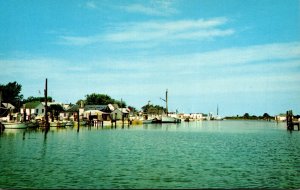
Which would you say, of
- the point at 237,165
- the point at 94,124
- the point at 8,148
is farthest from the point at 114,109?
the point at 237,165

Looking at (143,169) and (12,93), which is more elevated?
(12,93)

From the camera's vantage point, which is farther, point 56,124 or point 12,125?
point 56,124

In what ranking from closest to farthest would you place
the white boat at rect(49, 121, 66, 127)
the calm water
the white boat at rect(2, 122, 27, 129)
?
the calm water → the white boat at rect(2, 122, 27, 129) → the white boat at rect(49, 121, 66, 127)

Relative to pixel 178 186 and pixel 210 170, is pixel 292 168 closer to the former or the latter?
pixel 210 170

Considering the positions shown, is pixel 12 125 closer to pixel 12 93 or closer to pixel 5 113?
pixel 5 113

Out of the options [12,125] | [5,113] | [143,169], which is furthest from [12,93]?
[143,169]

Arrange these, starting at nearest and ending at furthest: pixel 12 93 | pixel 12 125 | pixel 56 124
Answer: pixel 12 125, pixel 56 124, pixel 12 93

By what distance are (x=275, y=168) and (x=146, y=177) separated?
34.0 feet

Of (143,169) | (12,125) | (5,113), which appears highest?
(5,113)

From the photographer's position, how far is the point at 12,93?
444ft

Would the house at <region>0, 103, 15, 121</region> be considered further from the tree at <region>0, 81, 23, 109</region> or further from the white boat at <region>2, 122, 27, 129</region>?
the tree at <region>0, 81, 23, 109</region>

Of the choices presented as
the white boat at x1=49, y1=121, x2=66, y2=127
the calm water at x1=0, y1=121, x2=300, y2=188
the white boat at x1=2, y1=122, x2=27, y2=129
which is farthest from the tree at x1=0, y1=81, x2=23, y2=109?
the calm water at x1=0, y1=121, x2=300, y2=188

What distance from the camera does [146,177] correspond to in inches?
922

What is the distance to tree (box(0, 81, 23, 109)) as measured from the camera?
128500 millimetres
